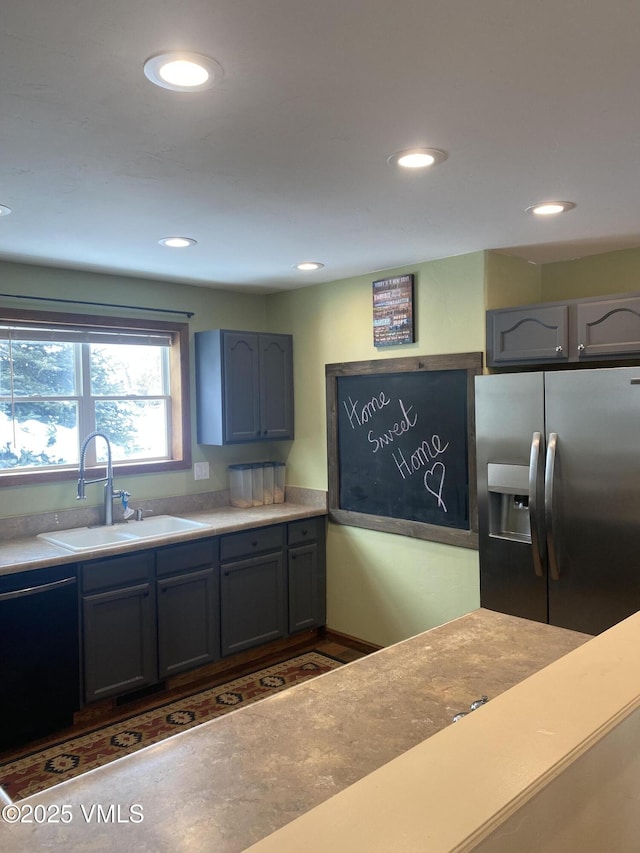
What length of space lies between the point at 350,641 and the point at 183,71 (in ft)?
11.6

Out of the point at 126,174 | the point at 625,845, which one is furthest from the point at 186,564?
the point at 625,845

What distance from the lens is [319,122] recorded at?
5.86 ft

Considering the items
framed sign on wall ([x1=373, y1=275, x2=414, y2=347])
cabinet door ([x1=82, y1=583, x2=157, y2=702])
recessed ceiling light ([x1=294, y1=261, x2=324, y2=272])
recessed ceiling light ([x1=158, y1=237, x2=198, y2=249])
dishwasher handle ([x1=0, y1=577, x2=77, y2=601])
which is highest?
recessed ceiling light ([x1=294, y1=261, x2=324, y2=272])

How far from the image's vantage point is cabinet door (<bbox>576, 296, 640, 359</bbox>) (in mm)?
2896

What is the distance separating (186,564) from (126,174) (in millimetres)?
2123

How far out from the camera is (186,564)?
3.58 meters

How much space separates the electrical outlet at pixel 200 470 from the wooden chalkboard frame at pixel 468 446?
0.83m

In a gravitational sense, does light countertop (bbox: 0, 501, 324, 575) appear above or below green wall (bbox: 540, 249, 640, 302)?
below

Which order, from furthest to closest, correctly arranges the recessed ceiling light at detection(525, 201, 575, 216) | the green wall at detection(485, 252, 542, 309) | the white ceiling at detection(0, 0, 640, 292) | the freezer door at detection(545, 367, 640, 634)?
1. the green wall at detection(485, 252, 542, 309)
2. the freezer door at detection(545, 367, 640, 634)
3. the recessed ceiling light at detection(525, 201, 575, 216)
4. the white ceiling at detection(0, 0, 640, 292)

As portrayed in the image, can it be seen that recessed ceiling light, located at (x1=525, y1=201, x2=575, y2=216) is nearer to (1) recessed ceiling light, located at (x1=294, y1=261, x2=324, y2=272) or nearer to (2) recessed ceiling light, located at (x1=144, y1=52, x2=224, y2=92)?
(1) recessed ceiling light, located at (x1=294, y1=261, x2=324, y2=272)

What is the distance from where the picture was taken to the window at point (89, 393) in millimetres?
3557

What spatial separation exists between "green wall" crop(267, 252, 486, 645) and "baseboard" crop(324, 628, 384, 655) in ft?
0.11

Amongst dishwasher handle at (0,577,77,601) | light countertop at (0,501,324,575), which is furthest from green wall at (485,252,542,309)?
dishwasher handle at (0,577,77,601)

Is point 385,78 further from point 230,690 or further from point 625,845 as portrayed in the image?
point 230,690
